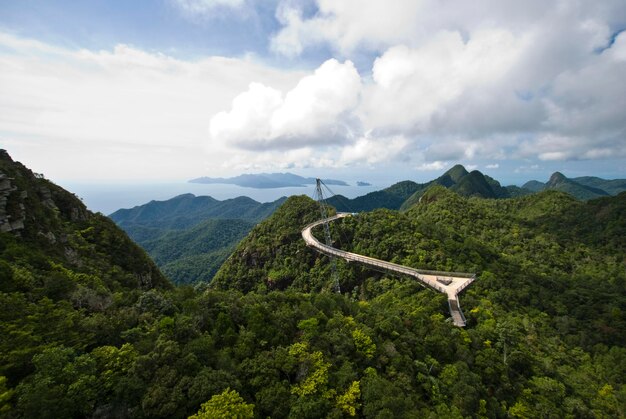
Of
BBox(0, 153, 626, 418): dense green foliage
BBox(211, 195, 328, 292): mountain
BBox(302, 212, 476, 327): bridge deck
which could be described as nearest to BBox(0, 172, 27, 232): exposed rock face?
BBox(0, 153, 626, 418): dense green foliage

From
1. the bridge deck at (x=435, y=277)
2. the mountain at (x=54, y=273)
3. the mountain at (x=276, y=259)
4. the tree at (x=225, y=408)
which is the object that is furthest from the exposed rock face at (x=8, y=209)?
the bridge deck at (x=435, y=277)

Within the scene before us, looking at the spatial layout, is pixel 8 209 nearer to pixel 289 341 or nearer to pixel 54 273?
pixel 54 273

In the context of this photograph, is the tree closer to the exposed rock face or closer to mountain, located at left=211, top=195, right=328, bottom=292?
the exposed rock face

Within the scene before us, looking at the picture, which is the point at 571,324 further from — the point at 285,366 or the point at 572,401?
the point at 285,366

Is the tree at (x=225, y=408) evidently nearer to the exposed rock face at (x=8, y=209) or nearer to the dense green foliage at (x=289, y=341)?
the dense green foliage at (x=289, y=341)

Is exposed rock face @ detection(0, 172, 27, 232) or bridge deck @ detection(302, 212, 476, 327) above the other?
exposed rock face @ detection(0, 172, 27, 232)

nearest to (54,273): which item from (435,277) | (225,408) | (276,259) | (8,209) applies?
(8,209)

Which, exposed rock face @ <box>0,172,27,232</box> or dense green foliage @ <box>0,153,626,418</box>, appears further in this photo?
exposed rock face @ <box>0,172,27,232</box>

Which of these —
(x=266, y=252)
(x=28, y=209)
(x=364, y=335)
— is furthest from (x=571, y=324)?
(x=28, y=209)

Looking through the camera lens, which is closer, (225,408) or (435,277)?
(225,408)

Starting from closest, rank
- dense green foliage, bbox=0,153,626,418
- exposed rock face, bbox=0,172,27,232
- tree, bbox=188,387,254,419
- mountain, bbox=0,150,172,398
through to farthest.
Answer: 1. tree, bbox=188,387,254,419
2. dense green foliage, bbox=0,153,626,418
3. mountain, bbox=0,150,172,398
4. exposed rock face, bbox=0,172,27,232
